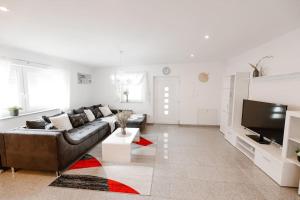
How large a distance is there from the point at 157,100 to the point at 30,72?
13.5 ft

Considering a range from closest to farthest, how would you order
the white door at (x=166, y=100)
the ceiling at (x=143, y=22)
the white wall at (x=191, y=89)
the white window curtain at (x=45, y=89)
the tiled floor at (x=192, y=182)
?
the ceiling at (x=143, y=22) → the tiled floor at (x=192, y=182) → the white window curtain at (x=45, y=89) → the white wall at (x=191, y=89) → the white door at (x=166, y=100)

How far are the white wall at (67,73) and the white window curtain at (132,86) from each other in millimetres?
1286

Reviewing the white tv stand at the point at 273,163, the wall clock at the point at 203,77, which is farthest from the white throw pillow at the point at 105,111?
the white tv stand at the point at 273,163

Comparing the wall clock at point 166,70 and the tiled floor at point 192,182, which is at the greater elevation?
the wall clock at point 166,70

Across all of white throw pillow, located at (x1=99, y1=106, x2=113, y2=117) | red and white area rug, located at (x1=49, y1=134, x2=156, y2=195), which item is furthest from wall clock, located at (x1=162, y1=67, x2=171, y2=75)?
red and white area rug, located at (x1=49, y1=134, x2=156, y2=195)

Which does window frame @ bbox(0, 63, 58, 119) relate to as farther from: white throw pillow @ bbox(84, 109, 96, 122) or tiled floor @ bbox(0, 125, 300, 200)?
tiled floor @ bbox(0, 125, 300, 200)

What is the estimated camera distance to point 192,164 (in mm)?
2826

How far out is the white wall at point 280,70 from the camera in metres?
2.40

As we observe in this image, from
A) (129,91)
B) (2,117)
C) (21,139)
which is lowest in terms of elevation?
(21,139)

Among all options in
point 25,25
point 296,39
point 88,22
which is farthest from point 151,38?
point 296,39

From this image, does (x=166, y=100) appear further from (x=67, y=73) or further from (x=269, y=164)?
(x=269, y=164)

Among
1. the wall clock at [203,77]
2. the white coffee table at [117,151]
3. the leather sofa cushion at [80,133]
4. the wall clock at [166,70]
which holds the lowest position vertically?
the white coffee table at [117,151]

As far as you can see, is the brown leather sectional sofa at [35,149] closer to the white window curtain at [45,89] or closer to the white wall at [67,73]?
the white wall at [67,73]

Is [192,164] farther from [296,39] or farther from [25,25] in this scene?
[25,25]
